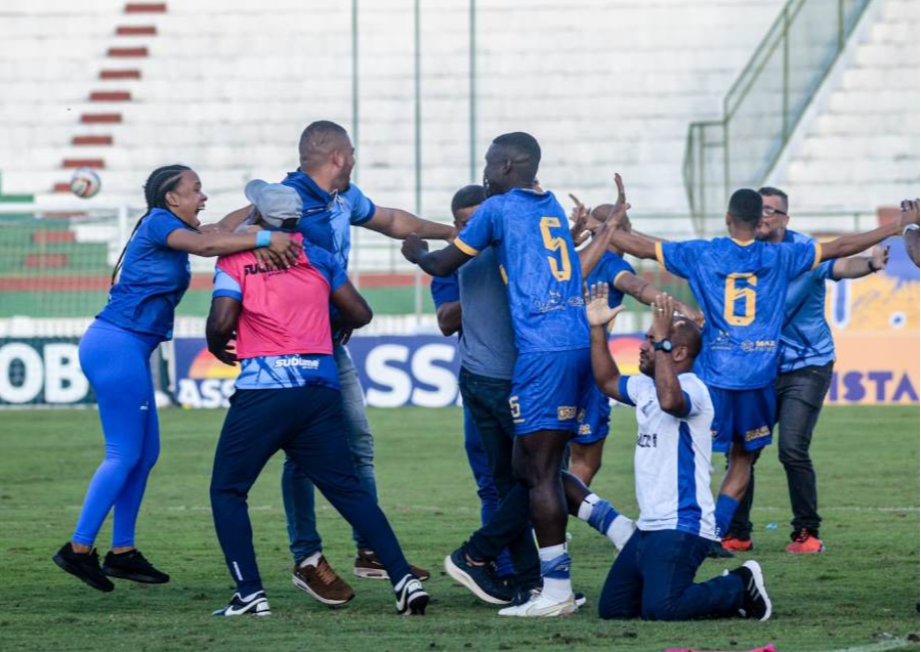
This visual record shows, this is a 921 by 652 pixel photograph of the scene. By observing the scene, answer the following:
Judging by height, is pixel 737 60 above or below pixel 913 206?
above

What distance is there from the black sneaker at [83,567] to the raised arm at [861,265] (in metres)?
4.39

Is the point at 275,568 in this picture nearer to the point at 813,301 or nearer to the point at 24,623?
the point at 24,623

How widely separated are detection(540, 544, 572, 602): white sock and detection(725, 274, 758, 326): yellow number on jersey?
2152 millimetres

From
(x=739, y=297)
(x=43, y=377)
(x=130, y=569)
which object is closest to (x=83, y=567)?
(x=130, y=569)

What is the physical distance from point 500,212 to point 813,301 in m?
3.33

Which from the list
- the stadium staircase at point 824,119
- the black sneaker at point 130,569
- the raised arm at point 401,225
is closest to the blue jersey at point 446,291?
the raised arm at point 401,225

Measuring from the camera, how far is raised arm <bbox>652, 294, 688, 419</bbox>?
6.86 meters

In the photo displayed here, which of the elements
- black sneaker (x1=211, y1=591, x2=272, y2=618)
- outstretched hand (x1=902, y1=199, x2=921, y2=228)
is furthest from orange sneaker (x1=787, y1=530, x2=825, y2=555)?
black sneaker (x1=211, y1=591, x2=272, y2=618)

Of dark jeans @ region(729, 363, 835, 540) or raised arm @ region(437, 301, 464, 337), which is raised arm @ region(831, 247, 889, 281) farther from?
raised arm @ region(437, 301, 464, 337)

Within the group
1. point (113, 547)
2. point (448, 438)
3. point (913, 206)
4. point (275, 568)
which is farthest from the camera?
point (448, 438)

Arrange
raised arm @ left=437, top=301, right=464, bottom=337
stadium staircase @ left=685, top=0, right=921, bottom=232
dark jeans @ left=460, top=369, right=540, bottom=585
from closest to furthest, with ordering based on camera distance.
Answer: dark jeans @ left=460, top=369, right=540, bottom=585, raised arm @ left=437, top=301, right=464, bottom=337, stadium staircase @ left=685, top=0, right=921, bottom=232

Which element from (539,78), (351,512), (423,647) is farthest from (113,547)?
(539,78)

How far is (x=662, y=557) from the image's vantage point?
22.7 feet

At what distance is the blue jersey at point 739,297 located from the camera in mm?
8758
